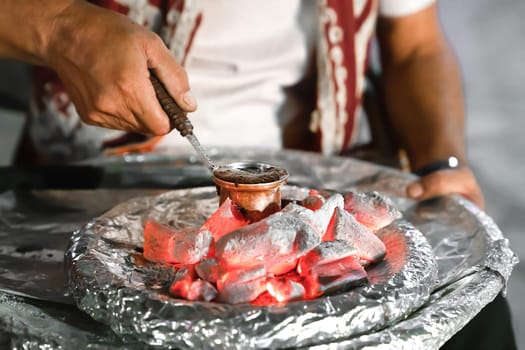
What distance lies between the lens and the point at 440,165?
1106mm

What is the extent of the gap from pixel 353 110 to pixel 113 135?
46cm

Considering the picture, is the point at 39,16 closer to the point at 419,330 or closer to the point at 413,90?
the point at 419,330

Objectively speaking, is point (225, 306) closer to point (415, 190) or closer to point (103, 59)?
point (103, 59)

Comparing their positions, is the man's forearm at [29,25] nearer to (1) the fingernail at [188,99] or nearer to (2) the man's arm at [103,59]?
(2) the man's arm at [103,59]

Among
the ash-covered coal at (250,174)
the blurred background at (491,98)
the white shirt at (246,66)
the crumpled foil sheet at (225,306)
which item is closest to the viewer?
the crumpled foil sheet at (225,306)

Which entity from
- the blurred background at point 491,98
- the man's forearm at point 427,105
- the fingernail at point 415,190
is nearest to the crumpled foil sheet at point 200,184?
the fingernail at point 415,190

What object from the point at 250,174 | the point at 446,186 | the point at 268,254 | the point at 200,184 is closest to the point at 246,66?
the point at 200,184

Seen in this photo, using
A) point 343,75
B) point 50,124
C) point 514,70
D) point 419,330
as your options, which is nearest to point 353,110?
point 343,75

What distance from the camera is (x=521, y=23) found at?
3.12 metres

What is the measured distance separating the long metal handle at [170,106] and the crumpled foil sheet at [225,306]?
15cm

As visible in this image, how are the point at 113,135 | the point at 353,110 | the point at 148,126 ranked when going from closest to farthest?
1. the point at 148,126
2. the point at 113,135
3. the point at 353,110

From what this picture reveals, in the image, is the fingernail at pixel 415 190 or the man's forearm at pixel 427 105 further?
the man's forearm at pixel 427 105

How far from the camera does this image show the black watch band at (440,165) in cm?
110

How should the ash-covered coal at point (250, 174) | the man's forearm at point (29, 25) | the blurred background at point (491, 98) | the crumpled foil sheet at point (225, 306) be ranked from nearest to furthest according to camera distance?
the crumpled foil sheet at point (225, 306), the ash-covered coal at point (250, 174), the man's forearm at point (29, 25), the blurred background at point (491, 98)
